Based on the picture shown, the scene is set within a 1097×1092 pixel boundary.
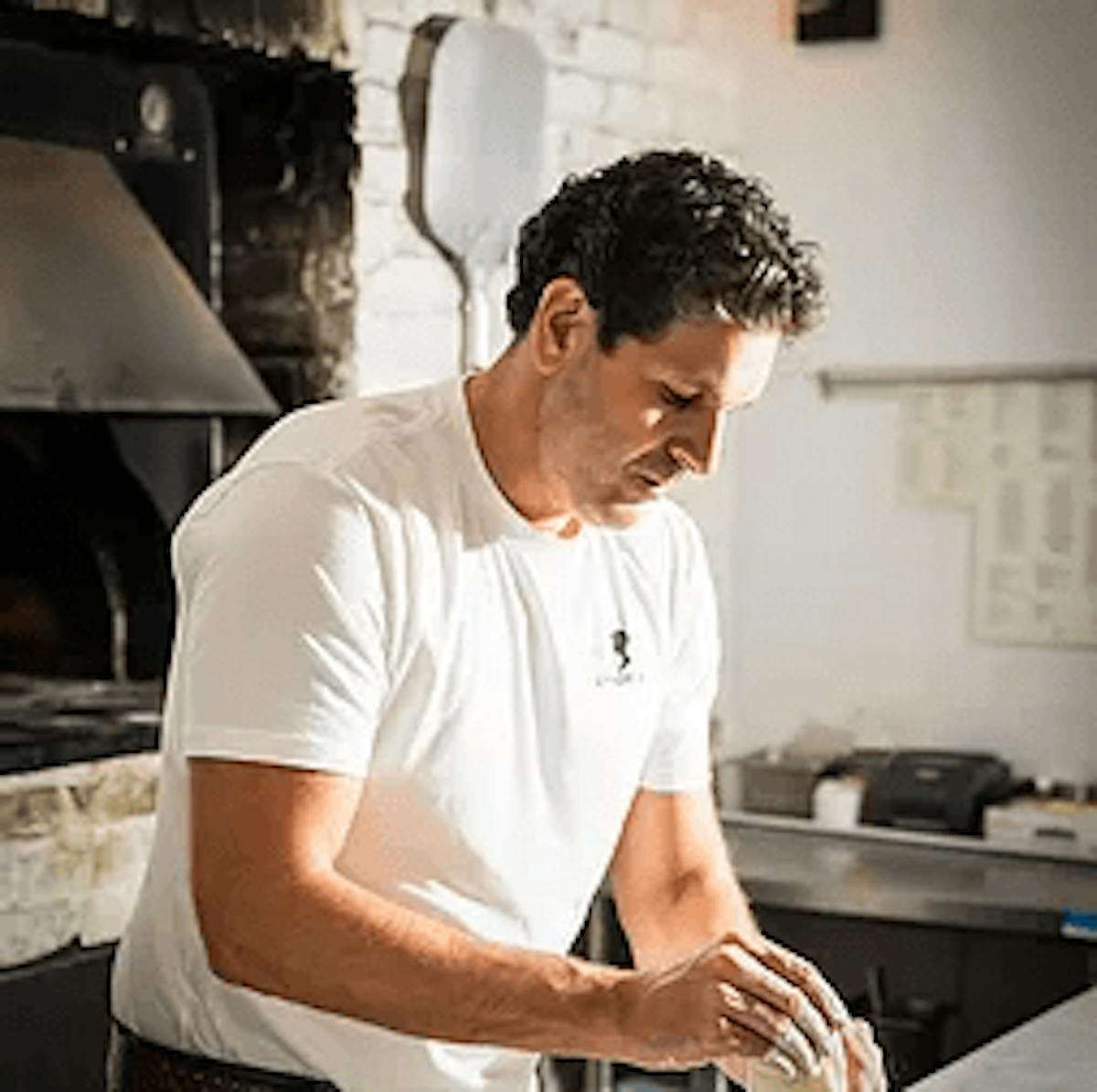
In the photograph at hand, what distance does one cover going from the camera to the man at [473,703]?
1.95m

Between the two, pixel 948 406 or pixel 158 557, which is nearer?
pixel 158 557

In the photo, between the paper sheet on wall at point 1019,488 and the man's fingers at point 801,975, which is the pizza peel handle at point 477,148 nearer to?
the paper sheet on wall at point 1019,488

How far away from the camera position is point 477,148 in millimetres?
3703

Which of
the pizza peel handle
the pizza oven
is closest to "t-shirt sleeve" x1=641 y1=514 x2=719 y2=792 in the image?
the pizza oven

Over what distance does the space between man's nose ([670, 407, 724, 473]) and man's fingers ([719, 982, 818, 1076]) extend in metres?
0.45

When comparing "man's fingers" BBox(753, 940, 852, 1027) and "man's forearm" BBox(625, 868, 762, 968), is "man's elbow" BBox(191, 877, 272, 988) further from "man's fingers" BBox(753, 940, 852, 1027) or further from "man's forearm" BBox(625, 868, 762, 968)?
"man's forearm" BBox(625, 868, 762, 968)

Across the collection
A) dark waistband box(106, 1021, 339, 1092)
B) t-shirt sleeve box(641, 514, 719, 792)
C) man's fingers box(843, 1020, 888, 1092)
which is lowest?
dark waistband box(106, 1021, 339, 1092)

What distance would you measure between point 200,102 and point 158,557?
25.8 inches

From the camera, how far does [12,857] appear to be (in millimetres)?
3053

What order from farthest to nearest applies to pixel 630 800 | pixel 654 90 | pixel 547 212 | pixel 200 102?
pixel 654 90 → pixel 200 102 → pixel 630 800 → pixel 547 212

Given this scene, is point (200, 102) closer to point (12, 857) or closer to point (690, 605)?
point (12, 857)

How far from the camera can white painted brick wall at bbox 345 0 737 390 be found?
11.6 feet

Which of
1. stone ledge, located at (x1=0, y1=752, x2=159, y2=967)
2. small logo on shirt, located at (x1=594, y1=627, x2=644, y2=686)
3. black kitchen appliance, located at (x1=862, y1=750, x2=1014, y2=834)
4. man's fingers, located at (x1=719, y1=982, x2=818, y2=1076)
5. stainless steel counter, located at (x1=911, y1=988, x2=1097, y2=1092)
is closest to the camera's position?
man's fingers, located at (x1=719, y1=982, x2=818, y2=1076)

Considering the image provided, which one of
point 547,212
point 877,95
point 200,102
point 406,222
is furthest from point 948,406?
point 547,212
